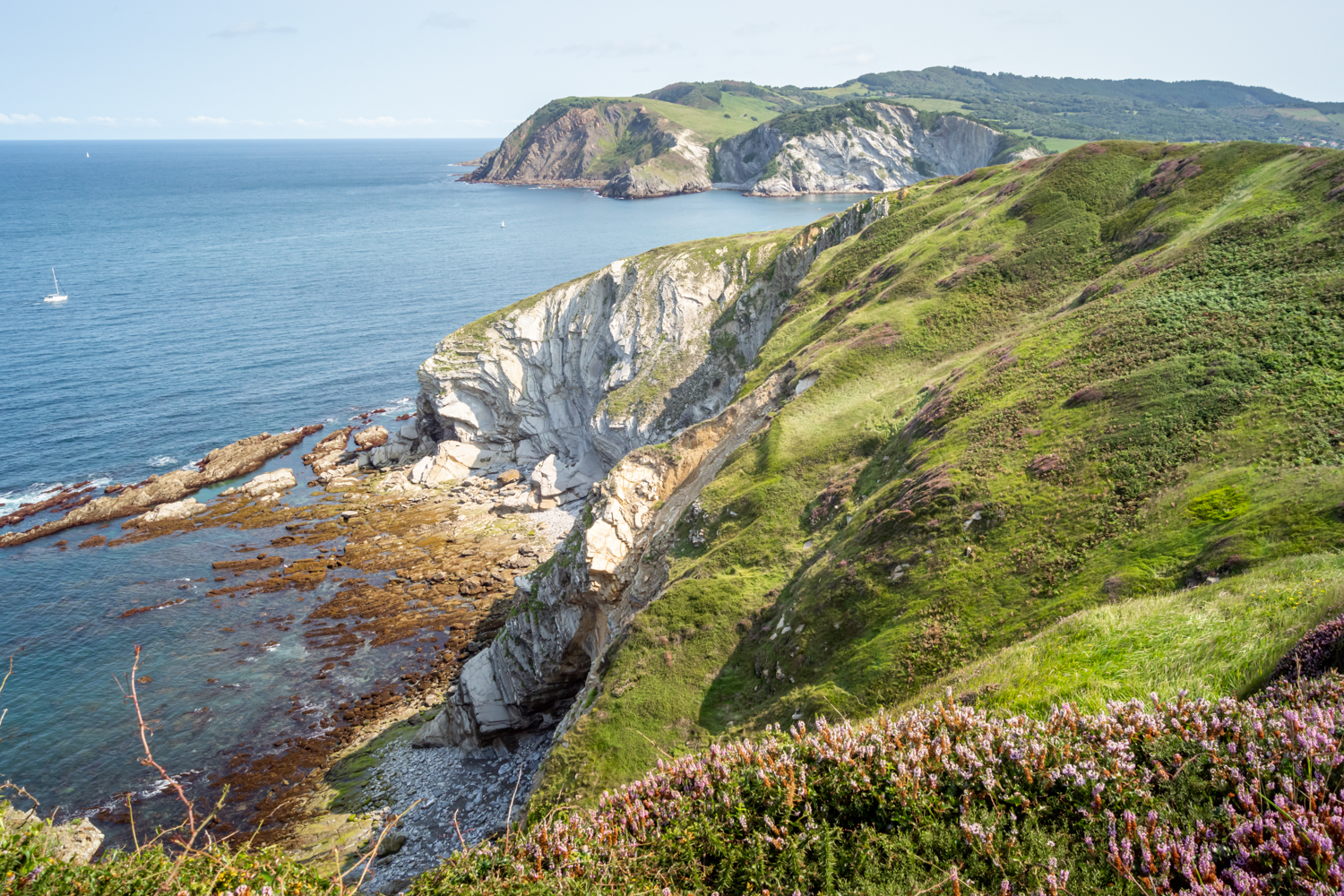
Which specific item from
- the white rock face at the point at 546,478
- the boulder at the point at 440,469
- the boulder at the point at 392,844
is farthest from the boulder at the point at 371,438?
the boulder at the point at 392,844

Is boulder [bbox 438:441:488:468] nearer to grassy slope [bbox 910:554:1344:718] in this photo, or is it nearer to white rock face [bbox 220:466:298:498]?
white rock face [bbox 220:466:298:498]

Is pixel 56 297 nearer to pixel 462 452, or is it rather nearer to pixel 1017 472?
pixel 462 452

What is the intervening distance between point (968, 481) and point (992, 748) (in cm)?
1630

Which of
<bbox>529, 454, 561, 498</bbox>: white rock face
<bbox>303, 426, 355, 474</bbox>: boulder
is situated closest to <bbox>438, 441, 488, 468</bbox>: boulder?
<bbox>529, 454, 561, 498</bbox>: white rock face

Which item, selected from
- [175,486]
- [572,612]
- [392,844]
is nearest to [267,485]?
[175,486]

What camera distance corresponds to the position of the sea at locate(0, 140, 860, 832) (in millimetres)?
42062

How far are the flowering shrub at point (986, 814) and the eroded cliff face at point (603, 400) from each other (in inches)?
1077

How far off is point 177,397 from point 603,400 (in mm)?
59934

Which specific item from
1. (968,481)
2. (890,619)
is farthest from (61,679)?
(968,481)

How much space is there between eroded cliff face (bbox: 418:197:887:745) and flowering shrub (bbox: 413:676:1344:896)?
2736cm

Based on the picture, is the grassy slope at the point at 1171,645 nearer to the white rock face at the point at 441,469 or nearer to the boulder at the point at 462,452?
the white rock face at the point at 441,469

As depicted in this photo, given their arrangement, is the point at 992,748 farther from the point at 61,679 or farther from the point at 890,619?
the point at 61,679

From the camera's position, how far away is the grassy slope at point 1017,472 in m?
19.2

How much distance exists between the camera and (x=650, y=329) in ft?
260
